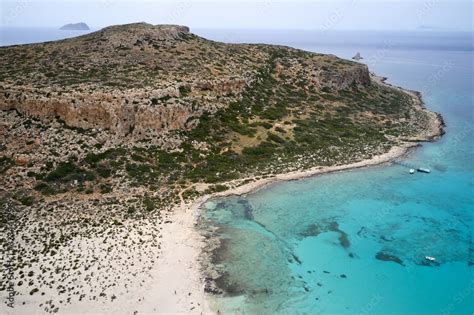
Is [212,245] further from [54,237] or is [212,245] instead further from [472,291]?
[472,291]

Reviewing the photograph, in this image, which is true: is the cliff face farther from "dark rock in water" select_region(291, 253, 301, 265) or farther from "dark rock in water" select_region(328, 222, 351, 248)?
"dark rock in water" select_region(291, 253, 301, 265)

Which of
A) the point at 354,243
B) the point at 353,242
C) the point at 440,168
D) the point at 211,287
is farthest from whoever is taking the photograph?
the point at 440,168

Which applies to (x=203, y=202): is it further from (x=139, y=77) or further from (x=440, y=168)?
(x=440, y=168)

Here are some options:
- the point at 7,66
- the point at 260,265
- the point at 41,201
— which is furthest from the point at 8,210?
the point at 7,66

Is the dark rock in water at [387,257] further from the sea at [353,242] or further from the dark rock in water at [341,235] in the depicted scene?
the dark rock in water at [341,235]

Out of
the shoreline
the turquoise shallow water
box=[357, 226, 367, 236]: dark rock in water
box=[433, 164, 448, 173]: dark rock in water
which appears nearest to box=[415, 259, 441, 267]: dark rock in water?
the turquoise shallow water

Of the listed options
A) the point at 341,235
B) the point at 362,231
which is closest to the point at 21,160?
the point at 341,235
